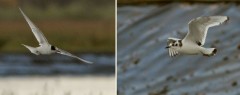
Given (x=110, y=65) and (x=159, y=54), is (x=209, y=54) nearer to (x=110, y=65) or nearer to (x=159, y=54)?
(x=159, y=54)

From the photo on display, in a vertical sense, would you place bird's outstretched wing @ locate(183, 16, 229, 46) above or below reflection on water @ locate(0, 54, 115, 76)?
above

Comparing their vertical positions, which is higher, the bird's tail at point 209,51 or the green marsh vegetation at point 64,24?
the green marsh vegetation at point 64,24

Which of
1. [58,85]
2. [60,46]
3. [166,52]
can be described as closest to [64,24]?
[60,46]

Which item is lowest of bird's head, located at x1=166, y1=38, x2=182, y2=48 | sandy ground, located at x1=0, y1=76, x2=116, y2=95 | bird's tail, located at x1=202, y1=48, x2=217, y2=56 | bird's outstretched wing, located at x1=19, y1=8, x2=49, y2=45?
sandy ground, located at x1=0, y1=76, x2=116, y2=95

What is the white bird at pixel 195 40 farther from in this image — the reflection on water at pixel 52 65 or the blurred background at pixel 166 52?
the reflection on water at pixel 52 65

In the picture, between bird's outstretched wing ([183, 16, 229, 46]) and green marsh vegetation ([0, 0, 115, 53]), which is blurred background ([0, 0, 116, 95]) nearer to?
green marsh vegetation ([0, 0, 115, 53])

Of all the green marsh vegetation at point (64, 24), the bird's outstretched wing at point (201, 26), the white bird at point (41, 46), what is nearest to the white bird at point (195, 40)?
the bird's outstretched wing at point (201, 26)

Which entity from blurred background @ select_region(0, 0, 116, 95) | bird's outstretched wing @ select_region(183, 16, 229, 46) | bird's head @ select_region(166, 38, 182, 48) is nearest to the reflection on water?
blurred background @ select_region(0, 0, 116, 95)
